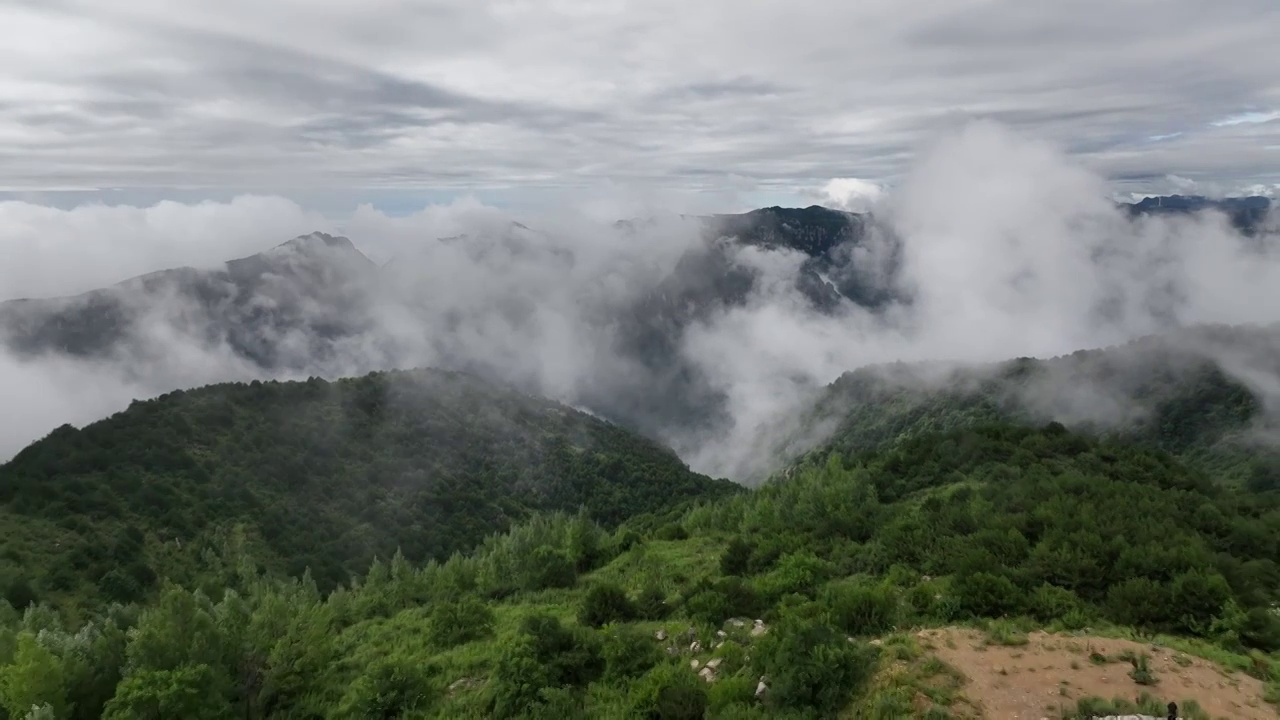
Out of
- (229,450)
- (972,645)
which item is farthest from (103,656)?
(229,450)

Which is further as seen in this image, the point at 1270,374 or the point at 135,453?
the point at 1270,374

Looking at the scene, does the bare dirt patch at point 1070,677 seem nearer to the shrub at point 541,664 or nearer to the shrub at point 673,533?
the shrub at point 541,664

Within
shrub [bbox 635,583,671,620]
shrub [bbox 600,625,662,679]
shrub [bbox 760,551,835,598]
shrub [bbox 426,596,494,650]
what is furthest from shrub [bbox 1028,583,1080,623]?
shrub [bbox 426,596,494,650]

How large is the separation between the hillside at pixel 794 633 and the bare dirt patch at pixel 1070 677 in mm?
91

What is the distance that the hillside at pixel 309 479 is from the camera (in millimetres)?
67875

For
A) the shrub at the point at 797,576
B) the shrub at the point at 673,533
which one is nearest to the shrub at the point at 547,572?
the shrub at the point at 673,533

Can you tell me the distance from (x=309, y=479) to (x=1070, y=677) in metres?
113

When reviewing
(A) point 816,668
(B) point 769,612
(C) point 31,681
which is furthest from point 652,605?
(C) point 31,681

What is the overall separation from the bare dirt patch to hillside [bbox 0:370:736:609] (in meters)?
63.8

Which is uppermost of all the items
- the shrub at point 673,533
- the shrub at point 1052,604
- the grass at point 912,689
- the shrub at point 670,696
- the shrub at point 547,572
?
the grass at point 912,689

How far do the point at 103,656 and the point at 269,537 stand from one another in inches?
3135

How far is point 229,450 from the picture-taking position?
101000mm

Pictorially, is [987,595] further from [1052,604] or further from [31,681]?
[31,681]

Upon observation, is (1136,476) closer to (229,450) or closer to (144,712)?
(144,712)
